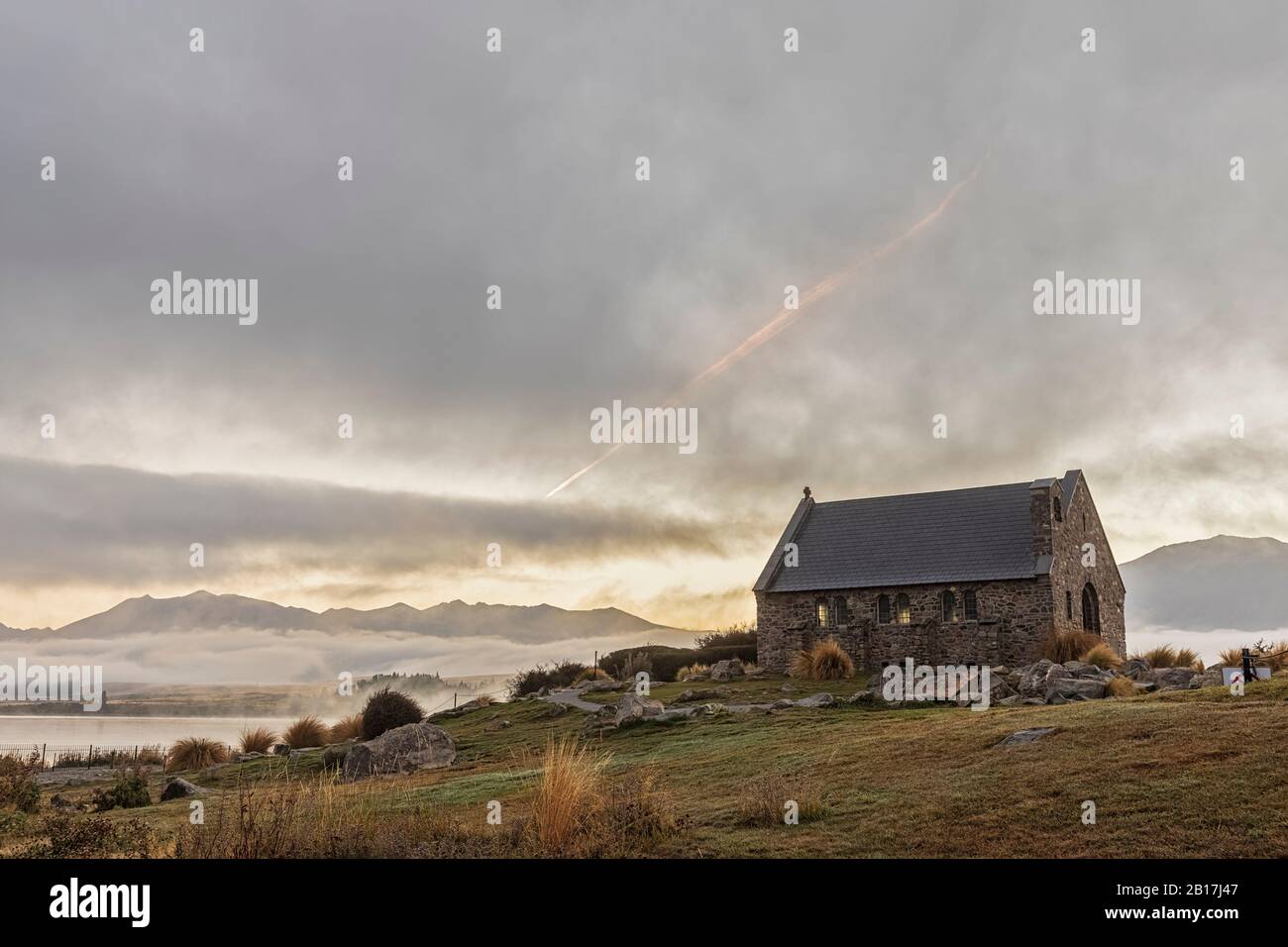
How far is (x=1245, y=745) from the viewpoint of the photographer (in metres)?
13.0

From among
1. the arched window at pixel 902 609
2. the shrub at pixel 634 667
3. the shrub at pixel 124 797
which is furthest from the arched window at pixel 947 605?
the shrub at pixel 124 797

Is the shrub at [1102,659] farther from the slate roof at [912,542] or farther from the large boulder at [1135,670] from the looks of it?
the slate roof at [912,542]

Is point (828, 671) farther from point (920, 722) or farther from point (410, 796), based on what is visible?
point (410, 796)

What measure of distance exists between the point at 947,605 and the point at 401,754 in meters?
24.4

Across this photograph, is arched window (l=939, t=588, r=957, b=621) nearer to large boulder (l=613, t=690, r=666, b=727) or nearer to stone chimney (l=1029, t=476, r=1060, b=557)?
stone chimney (l=1029, t=476, r=1060, b=557)

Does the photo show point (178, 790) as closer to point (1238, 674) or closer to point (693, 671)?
point (1238, 674)

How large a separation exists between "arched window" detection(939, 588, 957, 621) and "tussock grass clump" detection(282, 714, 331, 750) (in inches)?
945

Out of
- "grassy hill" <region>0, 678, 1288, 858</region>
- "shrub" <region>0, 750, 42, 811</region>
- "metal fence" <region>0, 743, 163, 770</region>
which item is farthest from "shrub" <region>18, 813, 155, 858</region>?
"metal fence" <region>0, 743, 163, 770</region>

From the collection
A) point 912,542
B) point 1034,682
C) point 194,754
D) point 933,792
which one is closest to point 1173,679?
point 1034,682

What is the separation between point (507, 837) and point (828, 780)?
18.4 feet

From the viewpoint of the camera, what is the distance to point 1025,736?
52.4ft

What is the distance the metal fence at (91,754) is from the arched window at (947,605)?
2900 centimetres

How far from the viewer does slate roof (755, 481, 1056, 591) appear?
134ft
